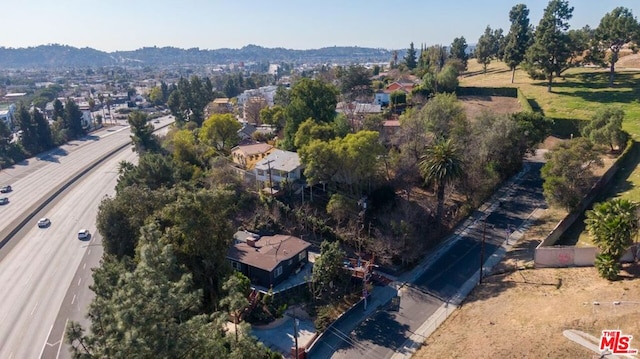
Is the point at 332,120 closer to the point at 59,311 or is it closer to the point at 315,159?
the point at 315,159

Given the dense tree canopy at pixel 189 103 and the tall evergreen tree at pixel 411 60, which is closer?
the dense tree canopy at pixel 189 103

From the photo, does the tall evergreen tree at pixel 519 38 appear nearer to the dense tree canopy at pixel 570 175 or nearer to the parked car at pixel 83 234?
the dense tree canopy at pixel 570 175

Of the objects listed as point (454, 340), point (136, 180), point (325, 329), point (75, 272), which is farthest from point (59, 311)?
point (454, 340)

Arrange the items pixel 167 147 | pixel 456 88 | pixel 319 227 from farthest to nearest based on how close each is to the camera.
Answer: pixel 456 88 → pixel 167 147 → pixel 319 227

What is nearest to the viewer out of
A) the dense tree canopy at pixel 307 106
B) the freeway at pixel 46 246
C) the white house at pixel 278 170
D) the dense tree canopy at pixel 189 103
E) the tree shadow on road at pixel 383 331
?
the tree shadow on road at pixel 383 331

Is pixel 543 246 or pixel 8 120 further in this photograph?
pixel 8 120

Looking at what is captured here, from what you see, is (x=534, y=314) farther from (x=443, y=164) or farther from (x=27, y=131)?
(x=27, y=131)

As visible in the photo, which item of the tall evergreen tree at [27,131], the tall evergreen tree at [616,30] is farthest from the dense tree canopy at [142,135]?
the tall evergreen tree at [616,30]
